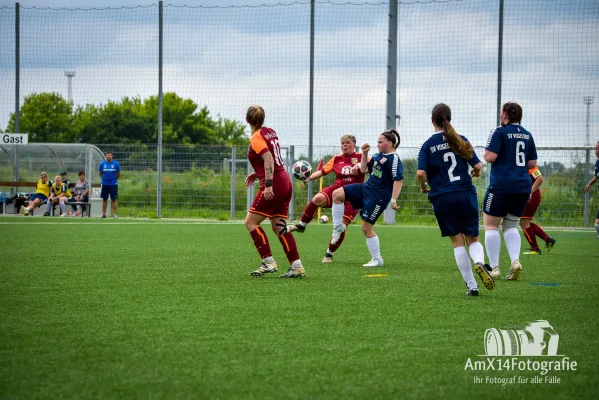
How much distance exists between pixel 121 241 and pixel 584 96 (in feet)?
46.4

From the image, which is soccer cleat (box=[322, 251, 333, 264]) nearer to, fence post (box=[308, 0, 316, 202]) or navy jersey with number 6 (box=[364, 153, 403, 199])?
navy jersey with number 6 (box=[364, 153, 403, 199])

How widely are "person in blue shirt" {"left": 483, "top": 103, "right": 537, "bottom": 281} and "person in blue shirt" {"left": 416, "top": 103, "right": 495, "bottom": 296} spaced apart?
46.0 inches

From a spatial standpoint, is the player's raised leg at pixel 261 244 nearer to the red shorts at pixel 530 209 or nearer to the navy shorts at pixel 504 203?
the navy shorts at pixel 504 203

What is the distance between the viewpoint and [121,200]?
85.7ft

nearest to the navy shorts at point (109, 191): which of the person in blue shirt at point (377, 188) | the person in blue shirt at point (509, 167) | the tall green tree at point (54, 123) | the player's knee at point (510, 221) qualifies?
the person in blue shirt at point (377, 188)

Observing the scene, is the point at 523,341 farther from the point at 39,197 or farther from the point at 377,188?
the point at 39,197

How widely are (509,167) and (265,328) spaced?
431cm

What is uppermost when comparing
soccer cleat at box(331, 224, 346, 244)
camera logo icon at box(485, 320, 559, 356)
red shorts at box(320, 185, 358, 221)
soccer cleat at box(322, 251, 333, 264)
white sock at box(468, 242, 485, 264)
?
red shorts at box(320, 185, 358, 221)

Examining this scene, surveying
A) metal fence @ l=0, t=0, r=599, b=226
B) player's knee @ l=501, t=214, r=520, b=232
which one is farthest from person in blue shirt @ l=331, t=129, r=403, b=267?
metal fence @ l=0, t=0, r=599, b=226

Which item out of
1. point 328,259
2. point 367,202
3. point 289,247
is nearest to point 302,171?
point 367,202

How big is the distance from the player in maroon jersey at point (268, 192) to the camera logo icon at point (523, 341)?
150 inches

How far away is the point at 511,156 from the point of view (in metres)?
8.79

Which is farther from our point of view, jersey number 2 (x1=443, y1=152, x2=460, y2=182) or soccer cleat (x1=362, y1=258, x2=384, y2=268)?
soccer cleat (x1=362, y1=258, x2=384, y2=268)

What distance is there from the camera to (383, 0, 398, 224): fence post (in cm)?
2388
